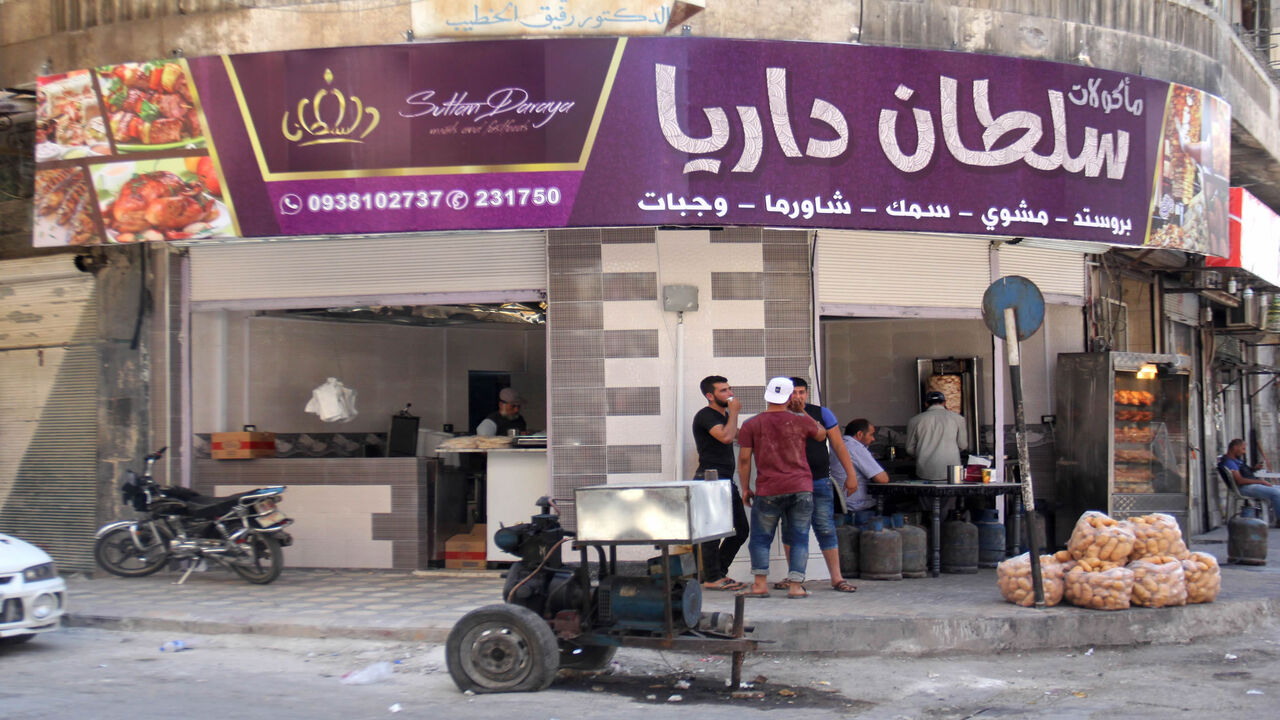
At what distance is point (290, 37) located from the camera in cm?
1090

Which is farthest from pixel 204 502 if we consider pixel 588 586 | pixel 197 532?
pixel 588 586

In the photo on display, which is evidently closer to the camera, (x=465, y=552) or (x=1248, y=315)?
(x=465, y=552)

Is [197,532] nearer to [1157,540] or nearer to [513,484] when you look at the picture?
[513,484]

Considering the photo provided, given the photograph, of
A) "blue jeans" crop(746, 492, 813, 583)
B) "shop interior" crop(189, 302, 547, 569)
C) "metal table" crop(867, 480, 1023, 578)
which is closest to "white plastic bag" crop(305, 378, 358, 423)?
"shop interior" crop(189, 302, 547, 569)

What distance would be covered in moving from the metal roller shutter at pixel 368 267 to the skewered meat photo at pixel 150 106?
125 cm

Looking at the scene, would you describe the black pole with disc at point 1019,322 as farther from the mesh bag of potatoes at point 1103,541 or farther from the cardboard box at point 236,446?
the cardboard box at point 236,446

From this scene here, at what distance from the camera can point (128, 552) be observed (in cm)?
1103

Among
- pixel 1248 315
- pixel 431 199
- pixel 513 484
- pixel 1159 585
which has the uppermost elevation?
pixel 431 199

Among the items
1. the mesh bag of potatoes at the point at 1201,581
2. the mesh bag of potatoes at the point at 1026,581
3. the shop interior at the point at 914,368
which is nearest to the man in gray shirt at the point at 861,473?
the mesh bag of potatoes at the point at 1026,581

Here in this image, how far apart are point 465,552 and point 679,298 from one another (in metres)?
3.28

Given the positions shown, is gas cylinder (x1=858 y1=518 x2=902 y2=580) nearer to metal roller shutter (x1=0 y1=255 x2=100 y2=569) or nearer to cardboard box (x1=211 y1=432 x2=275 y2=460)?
cardboard box (x1=211 y1=432 x2=275 y2=460)

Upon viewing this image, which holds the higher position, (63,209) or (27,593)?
(63,209)

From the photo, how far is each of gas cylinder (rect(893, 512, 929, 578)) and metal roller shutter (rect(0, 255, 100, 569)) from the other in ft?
25.6

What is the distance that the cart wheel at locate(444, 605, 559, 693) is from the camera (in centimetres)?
673
